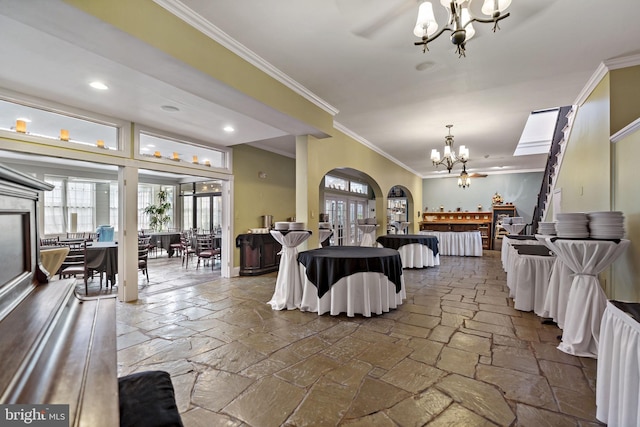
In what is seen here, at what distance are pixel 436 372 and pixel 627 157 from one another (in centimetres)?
295

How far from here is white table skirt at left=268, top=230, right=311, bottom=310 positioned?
3922 mm

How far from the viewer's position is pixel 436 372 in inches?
90.8

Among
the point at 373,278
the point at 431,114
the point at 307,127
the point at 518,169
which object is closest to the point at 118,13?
the point at 307,127

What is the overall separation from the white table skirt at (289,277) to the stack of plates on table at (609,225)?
3.07 m

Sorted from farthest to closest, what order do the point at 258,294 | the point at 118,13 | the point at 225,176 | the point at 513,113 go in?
the point at 225,176 < the point at 513,113 < the point at 258,294 < the point at 118,13

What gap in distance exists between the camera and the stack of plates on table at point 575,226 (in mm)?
2703

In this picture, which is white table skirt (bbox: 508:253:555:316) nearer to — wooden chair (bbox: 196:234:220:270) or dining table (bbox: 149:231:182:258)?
wooden chair (bbox: 196:234:220:270)

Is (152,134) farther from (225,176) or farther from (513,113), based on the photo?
(513,113)

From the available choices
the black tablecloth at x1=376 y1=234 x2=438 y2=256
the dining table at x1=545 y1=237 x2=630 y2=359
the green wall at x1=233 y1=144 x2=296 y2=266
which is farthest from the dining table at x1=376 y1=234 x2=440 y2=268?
the dining table at x1=545 y1=237 x2=630 y2=359

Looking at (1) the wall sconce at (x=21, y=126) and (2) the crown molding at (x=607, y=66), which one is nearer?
(2) the crown molding at (x=607, y=66)

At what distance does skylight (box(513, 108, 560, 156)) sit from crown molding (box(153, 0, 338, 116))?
6.76 m

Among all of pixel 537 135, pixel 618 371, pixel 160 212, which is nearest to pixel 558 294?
pixel 618 371

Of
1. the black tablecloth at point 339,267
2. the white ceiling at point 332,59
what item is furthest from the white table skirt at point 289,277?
the white ceiling at point 332,59

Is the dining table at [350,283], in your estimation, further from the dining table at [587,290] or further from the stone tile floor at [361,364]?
the dining table at [587,290]
